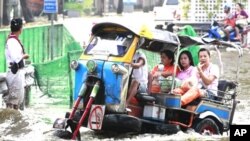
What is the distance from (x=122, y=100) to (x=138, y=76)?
665mm

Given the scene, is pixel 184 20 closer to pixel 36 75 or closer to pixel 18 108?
pixel 36 75

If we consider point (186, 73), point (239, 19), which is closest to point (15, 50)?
point (186, 73)

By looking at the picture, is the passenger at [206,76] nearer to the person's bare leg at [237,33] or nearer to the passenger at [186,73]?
the passenger at [186,73]

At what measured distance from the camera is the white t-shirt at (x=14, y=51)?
11469 mm

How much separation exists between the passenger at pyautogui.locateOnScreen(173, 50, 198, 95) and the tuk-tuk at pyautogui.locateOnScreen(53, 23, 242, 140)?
19 centimetres

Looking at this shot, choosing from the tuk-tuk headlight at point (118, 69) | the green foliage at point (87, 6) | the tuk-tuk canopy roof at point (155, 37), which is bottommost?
the green foliage at point (87, 6)

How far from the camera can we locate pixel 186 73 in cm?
1128

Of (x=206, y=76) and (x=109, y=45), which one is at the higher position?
(x=109, y=45)

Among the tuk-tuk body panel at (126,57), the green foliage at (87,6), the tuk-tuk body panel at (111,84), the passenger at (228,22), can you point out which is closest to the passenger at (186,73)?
the tuk-tuk body panel at (126,57)

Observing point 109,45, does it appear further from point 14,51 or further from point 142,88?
point 14,51

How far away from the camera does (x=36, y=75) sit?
1412 centimetres

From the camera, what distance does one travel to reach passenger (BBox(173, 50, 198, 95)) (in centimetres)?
1098

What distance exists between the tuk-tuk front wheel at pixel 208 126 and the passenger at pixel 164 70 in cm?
83

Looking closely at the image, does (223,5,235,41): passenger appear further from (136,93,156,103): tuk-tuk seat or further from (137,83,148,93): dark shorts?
(136,93,156,103): tuk-tuk seat
